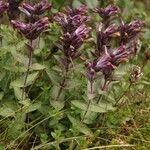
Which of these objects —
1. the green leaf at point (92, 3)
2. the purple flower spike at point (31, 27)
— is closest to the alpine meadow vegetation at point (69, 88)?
the purple flower spike at point (31, 27)

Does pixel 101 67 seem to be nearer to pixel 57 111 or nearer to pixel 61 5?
pixel 57 111

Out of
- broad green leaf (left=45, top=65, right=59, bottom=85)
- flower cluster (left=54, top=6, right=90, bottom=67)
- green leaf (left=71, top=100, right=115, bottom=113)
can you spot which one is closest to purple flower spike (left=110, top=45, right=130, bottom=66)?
flower cluster (left=54, top=6, right=90, bottom=67)

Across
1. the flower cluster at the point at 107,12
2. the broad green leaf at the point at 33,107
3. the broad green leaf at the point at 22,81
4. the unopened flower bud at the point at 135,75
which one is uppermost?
the flower cluster at the point at 107,12

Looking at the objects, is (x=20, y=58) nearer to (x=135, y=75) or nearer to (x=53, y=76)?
(x=53, y=76)

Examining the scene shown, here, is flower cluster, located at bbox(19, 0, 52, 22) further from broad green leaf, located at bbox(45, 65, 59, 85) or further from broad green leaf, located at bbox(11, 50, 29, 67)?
broad green leaf, located at bbox(45, 65, 59, 85)

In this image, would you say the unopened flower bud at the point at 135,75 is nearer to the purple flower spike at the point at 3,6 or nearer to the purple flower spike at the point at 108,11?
the purple flower spike at the point at 108,11
